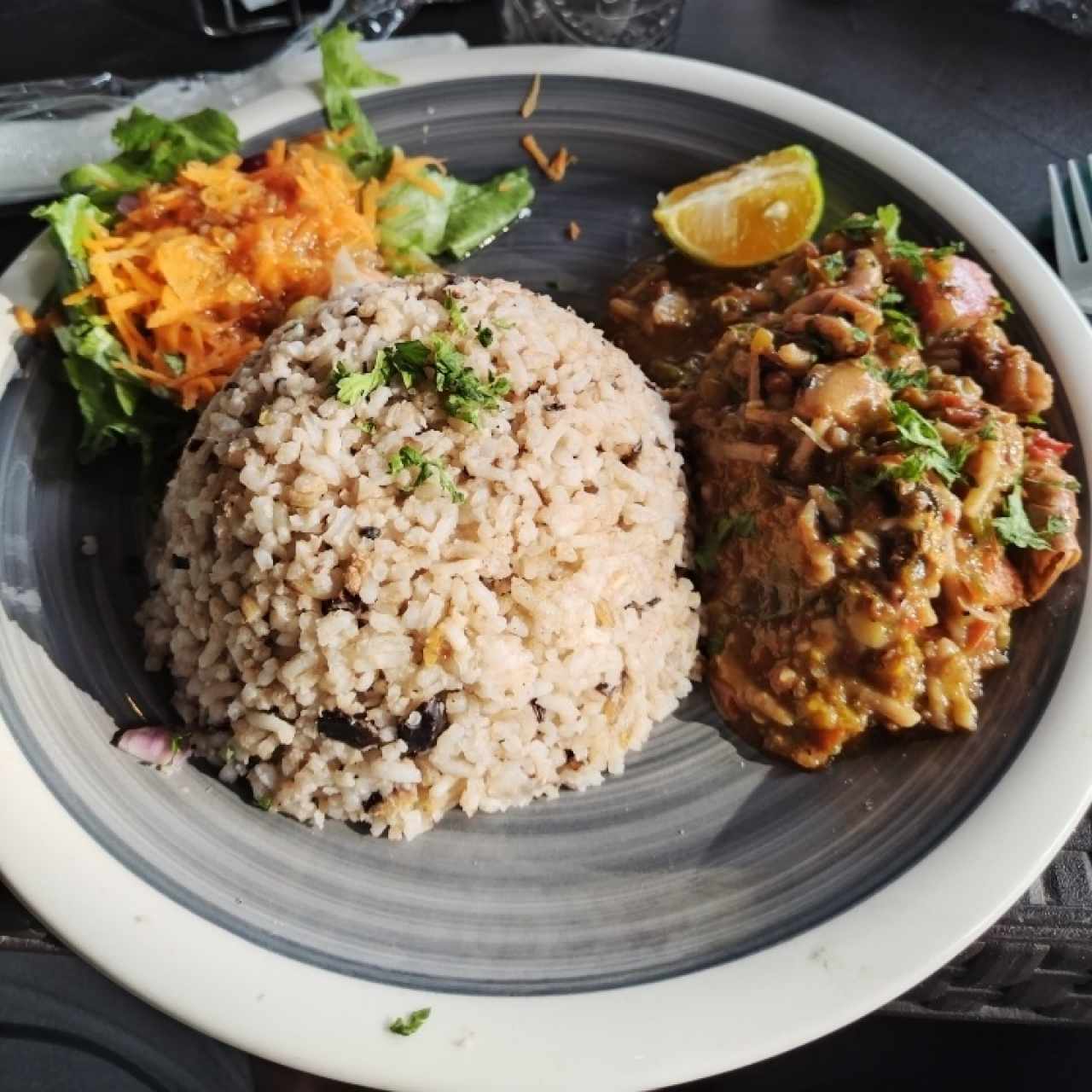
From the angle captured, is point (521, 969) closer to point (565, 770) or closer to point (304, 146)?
point (565, 770)

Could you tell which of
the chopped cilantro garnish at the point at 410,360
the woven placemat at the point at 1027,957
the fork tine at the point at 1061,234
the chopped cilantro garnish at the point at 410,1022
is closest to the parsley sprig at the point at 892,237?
the fork tine at the point at 1061,234

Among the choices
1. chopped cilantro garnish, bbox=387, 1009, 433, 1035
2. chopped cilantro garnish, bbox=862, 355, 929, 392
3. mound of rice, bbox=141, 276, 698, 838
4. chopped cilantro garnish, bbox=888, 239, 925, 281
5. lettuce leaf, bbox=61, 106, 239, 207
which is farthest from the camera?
lettuce leaf, bbox=61, 106, 239, 207

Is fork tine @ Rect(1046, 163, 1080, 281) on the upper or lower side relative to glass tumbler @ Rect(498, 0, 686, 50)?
lower

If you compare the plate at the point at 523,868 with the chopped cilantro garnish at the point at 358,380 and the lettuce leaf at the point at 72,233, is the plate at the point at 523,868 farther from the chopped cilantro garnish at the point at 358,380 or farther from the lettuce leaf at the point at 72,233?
the chopped cilantro garnish at the point at 358,380

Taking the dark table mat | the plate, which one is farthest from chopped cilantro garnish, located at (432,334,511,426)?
the dark table mat

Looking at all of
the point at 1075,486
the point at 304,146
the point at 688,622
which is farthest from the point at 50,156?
the point at 1075,486

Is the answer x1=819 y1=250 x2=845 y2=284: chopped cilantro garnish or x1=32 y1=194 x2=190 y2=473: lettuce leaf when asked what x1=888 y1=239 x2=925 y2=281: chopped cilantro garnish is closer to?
x1=819 y1=250 x2=845 y2=284: chopped cilantro garnish

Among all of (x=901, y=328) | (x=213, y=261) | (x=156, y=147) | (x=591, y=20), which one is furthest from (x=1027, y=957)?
(x=591, y=20)
